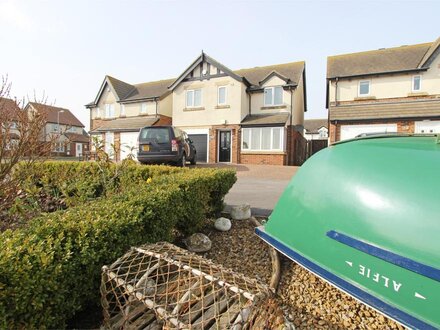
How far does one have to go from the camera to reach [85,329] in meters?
2.24

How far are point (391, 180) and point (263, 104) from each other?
1822 centimetres

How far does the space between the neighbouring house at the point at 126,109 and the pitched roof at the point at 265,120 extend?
26.5 feet

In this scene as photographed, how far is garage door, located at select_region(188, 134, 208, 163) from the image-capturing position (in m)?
20.1

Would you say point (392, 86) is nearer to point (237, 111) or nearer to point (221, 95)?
point (237, 111)

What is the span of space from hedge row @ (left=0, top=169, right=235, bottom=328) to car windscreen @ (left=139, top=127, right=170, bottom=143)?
24.9 ft

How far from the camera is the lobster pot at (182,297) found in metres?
1.70

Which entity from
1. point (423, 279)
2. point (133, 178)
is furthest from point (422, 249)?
point (133, 178)

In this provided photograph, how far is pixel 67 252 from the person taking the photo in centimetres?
192

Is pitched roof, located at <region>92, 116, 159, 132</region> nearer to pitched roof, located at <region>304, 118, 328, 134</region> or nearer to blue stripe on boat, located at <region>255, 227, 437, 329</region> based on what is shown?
blue stripe on boat, located at <region>255, 227, 437, 329</region>

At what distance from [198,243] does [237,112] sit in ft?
52.0

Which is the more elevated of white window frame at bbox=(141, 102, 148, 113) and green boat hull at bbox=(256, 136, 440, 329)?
white window frame at bbox=(141, 102, 148, 113)

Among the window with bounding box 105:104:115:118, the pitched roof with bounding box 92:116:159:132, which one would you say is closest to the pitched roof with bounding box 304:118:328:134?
the pitched roof with bounding box 92:116:159:132

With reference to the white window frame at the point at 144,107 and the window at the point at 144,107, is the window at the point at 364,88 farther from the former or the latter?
the window at the point at 144,107

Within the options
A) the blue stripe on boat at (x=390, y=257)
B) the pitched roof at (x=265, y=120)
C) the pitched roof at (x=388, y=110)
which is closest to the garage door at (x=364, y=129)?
the pitched roof at (x=388, y=110)
